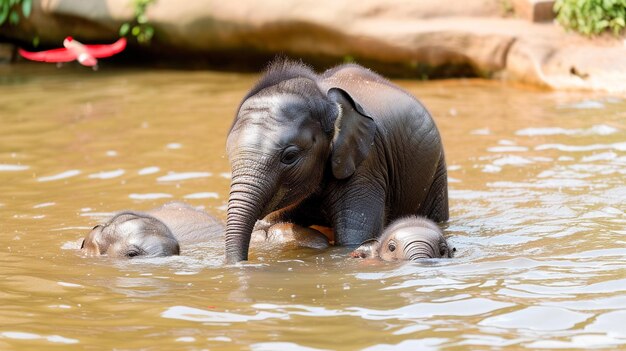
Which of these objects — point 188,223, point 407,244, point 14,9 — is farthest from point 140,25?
point 407,244

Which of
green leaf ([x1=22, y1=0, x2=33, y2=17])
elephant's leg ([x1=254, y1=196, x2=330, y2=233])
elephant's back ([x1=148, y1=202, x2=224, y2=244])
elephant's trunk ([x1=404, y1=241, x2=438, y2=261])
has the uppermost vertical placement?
green leaf ([x1=22, y1=0, x2=33, y2=17])

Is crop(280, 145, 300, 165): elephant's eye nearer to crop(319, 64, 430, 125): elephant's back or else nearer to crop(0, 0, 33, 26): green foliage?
crop(319, 64, 430, 125): elephant's back

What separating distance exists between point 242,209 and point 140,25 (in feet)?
40.0

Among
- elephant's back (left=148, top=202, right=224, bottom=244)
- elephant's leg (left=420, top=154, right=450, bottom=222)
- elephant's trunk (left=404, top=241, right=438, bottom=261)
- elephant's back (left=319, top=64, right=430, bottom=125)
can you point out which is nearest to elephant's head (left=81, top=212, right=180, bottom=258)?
elephant's back (left=148, top=202, right=224, bottom=244)

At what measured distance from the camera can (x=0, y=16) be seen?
20.4 meters

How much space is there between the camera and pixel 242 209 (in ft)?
25.6

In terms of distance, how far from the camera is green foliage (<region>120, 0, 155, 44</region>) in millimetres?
18969

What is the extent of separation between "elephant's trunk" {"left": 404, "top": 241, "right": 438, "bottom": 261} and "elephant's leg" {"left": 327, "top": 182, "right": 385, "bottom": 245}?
0.79 meters

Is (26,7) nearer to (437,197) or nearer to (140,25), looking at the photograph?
(140,25)

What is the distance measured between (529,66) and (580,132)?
327cm

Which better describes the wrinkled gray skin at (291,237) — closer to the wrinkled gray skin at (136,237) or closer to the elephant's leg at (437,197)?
the wrinkled gray skin at (136,237)

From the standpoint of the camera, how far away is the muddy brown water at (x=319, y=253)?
6.23 metres

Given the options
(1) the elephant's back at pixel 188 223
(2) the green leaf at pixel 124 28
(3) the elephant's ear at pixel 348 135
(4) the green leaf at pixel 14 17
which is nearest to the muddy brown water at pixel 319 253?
(1) the elephant's back at pixel 188 223

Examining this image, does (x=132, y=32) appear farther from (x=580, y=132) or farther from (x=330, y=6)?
(x=580, y=132)
